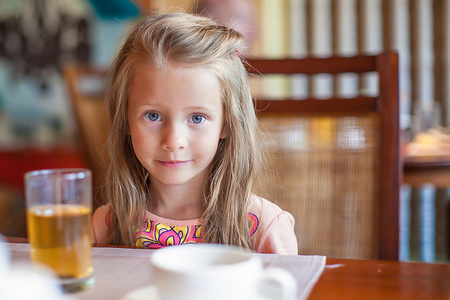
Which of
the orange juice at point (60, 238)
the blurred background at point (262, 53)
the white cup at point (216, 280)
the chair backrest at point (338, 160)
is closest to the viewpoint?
the white cup at point (216, 280)

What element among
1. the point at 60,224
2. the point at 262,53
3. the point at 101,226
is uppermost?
the point at 262,53

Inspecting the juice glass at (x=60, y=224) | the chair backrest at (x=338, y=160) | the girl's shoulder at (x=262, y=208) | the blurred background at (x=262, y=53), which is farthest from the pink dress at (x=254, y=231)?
the blurred background at (x=262, y=53)

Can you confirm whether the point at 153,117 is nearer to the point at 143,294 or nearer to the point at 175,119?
the point at 175,119

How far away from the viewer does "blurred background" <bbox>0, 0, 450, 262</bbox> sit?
3.20 m

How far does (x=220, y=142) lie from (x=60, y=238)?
43cm

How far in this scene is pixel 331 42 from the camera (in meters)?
3.40

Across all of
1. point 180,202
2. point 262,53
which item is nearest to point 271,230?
point 180,202

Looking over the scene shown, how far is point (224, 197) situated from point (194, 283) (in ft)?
1.58

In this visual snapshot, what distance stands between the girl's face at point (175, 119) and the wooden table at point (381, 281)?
271 mm

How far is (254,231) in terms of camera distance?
82 cm

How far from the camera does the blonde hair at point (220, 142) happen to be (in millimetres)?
780

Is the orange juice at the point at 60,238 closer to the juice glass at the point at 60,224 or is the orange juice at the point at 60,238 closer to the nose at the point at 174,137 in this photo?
the juice glass at the point at 60,224

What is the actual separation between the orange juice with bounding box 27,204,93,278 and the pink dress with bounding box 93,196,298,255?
0.33m

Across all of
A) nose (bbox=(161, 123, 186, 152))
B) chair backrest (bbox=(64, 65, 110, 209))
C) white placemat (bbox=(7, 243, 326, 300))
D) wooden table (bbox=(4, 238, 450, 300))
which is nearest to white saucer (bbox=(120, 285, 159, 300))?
white placemat (bbox=(7, 243, 326, 300))
